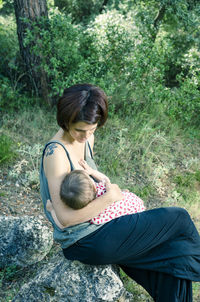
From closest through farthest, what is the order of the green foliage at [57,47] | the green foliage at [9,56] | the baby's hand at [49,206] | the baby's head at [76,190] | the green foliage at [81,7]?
the baby's head at [76,190], the baby's hand at [49,206], the green foliage at [57,47], the green foliage at [9,56], the green foliage at [81,7]

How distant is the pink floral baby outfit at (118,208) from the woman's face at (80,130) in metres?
0.39

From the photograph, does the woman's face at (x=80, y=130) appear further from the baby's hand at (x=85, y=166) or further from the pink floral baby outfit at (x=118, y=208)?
the pink floral baby outfit at (x=118, y=208)

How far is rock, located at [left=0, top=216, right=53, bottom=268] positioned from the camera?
276 centimetres

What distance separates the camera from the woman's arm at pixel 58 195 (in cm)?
202

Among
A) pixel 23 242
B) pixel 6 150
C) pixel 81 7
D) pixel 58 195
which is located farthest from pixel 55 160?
pixel 81 7

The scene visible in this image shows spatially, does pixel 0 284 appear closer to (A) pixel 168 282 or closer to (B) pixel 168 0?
(A) pixel 168 282

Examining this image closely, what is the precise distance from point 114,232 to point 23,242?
1.10 meters

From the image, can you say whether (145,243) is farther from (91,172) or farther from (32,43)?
(32,43)

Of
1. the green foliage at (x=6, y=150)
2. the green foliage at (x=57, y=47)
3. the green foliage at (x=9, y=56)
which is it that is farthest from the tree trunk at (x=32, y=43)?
the green foliage at (x=6, y=150)

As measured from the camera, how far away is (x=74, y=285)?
6.87ft

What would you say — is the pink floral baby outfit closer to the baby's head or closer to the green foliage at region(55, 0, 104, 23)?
the baby's head

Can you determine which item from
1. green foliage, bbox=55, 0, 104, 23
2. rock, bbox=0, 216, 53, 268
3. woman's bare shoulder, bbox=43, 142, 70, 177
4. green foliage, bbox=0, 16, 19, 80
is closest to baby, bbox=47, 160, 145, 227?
woman's bare shoulder, bbox=43, 142, 70, 177

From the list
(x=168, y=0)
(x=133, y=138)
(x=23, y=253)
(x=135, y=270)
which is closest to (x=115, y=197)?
(x=135, y=270)

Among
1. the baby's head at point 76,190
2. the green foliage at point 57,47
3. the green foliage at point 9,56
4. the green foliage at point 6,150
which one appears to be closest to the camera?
the baby's head at point 76,190
